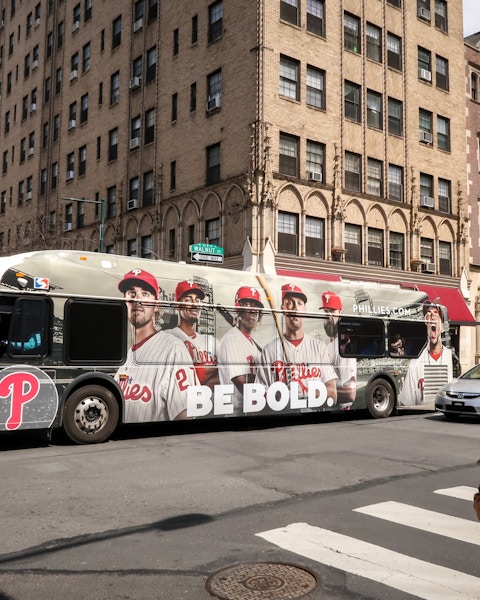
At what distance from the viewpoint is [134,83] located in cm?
3045

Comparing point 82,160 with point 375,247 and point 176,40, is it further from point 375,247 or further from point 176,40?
point 375,247

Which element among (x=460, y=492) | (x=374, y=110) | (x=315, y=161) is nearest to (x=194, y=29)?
(x=315, y=161)

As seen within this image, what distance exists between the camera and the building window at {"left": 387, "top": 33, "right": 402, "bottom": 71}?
2842 cm

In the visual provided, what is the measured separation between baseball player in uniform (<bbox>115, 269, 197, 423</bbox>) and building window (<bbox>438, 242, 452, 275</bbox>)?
827 inches

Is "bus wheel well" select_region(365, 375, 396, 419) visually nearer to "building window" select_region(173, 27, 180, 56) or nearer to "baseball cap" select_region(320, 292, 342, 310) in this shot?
"baseball cap" select_region(320, 292, 342, 310)

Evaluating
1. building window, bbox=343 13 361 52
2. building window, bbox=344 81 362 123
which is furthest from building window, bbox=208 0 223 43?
building window, bbox=344 81 362 123

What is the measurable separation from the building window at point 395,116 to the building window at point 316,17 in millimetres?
4781

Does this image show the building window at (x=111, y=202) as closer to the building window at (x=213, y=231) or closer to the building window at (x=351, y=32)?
the building window at (x=213, y=231)

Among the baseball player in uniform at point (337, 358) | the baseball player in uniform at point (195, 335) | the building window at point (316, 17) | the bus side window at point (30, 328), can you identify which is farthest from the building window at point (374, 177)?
the bus side window at point (30, 328)

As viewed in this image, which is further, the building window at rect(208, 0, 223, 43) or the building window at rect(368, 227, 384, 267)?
the building window at rect(368, 227, 384, 267)

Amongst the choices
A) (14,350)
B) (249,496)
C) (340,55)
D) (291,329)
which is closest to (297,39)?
(340,55)

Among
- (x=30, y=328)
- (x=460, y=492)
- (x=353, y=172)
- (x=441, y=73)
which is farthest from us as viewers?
(x=441, y=73)

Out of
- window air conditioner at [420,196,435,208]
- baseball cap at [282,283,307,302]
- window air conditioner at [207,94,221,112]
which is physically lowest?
baseball cap at [282,283,307,302]

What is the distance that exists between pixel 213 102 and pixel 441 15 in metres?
14.0
